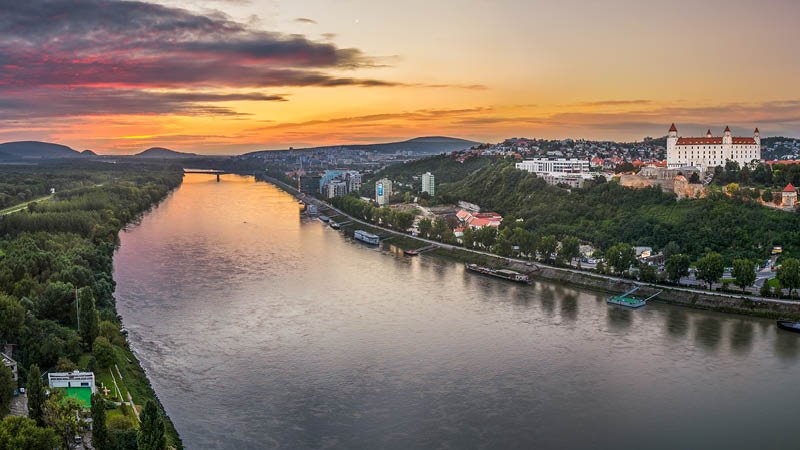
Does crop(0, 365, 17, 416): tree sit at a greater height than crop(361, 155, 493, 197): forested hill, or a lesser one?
lesser

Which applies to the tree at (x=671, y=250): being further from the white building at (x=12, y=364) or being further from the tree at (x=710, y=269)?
the white building at (x=12, y=364)

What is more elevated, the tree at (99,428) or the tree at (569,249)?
the tree at (569,249)

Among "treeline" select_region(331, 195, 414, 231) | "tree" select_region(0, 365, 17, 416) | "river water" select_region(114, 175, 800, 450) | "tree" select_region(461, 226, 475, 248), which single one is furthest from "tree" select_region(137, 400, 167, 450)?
"treeline" select_region(331, 195, 414, 231)

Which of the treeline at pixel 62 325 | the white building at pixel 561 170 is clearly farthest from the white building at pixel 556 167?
the treeline at pixel 62 325

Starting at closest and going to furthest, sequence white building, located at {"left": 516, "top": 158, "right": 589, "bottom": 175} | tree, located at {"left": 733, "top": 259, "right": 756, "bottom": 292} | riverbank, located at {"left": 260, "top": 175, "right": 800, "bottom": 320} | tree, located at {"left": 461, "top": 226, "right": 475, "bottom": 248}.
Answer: riverbank, located at {"left": 260, "top": 175, "right": 800, "bottom": 320} → tree, located at {"left": 733, "top": 259, "right": 756, "bottom": 292} → tree, located at {"left": 461, "top": 226, "right": 475, "bottom": 248} → white building, located at {"left": 516, "top": 158, "right": 589, "bottom": 175}

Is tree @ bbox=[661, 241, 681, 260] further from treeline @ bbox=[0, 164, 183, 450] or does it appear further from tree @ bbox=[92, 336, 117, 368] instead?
tree @ bbox=[92, 336, 117, 368]

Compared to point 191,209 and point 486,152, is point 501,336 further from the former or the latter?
point 486,152

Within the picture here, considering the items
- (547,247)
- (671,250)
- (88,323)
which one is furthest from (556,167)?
(88,323)
